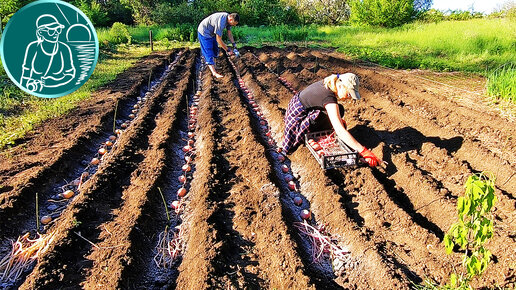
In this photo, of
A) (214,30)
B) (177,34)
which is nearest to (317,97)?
(214,30)

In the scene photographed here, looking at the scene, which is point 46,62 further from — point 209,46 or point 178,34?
point 178,34

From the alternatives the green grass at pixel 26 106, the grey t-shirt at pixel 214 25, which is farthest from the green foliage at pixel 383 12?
the green grass at pixel 26 106

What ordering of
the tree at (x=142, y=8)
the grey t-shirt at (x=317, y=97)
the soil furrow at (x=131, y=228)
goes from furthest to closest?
1. the tree at (x=142, y=8)
2. the grey t-shirt at (x=317, y=97)
3. the soil furrow at (x=131, y=228)

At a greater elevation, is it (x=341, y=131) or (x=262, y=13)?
(x=262, y=13)

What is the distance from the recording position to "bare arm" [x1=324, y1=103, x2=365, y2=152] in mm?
3412

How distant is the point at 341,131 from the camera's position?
3.41 metres

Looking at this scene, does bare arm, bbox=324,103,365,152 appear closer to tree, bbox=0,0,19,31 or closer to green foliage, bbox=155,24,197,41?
tree, bbox=0,0,19,31

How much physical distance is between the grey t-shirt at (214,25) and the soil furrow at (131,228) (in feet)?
10.3

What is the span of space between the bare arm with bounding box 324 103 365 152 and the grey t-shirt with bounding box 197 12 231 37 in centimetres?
416

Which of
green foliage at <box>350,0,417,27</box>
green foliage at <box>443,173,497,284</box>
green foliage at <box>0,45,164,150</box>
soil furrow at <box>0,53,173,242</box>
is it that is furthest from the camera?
green foliage at <box>350,0,417,27</box>

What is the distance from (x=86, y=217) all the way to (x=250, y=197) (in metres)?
1.53

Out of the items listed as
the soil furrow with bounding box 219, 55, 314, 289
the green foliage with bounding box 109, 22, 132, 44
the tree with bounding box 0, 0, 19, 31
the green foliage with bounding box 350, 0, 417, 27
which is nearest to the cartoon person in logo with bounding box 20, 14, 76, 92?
the soil furrow with bounding box 219, 55, 314, 289

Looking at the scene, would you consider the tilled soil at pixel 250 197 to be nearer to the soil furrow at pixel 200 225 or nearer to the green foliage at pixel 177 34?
the soil furrow at pixel 200 225

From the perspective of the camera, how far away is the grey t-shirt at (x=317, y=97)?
143 inches
